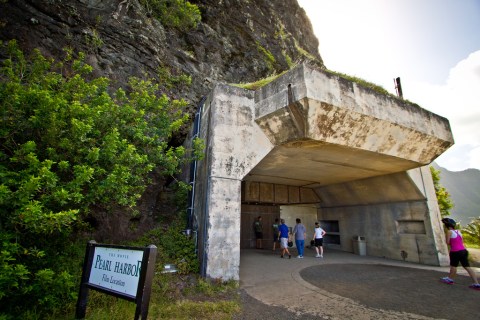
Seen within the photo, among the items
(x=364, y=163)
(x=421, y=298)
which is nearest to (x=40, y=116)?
(x=421, y=298)

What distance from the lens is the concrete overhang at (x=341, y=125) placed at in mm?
6949

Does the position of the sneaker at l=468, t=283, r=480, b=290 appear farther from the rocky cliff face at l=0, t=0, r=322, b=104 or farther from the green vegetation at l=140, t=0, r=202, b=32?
the green vegetation at l=140, t=0, r=202, b=32

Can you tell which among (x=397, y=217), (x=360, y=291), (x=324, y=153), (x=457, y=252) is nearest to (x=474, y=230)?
(x=397, y=217)

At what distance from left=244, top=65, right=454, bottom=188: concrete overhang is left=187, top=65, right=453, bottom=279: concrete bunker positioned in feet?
0.10

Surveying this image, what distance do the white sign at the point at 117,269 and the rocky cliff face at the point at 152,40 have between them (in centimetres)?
485

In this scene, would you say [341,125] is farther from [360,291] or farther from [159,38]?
[159,38]

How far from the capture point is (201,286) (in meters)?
5.84

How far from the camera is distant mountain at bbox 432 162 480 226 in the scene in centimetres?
9138

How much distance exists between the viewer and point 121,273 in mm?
3070

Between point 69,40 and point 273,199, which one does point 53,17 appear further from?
point 273,199

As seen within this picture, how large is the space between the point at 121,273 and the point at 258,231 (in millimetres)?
11798

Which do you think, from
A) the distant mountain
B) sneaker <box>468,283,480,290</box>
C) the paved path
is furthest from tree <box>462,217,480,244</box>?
the distant mountain

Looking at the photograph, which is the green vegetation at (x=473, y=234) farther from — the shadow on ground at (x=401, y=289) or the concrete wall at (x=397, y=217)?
the shadow on ground at (x=401, y=289)

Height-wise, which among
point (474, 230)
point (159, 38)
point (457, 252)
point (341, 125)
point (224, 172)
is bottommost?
point (457, 252)
